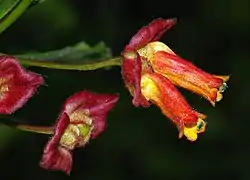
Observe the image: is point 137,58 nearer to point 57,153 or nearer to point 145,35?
point 145,35

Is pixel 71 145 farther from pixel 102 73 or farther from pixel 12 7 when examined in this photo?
pixel 102 73

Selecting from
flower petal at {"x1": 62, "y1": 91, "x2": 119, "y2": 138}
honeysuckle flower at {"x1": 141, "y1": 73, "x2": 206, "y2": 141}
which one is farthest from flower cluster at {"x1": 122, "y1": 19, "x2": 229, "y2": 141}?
flower petal at {"x1": 62, "y1": 91, "x2": 119, "y2": 138}

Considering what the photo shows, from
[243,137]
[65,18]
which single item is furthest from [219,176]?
[65,18]

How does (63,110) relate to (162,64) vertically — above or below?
below

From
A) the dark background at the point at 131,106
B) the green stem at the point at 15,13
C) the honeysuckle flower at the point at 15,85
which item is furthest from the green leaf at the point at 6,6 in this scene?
the dark background at the point at 131,106

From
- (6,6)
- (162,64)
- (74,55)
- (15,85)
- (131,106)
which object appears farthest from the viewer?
(131,106)

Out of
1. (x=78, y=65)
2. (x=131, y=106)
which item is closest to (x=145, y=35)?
(x=78, y=65)

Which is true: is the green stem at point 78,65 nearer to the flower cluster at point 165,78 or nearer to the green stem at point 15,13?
the flower cluster at point 165,78
